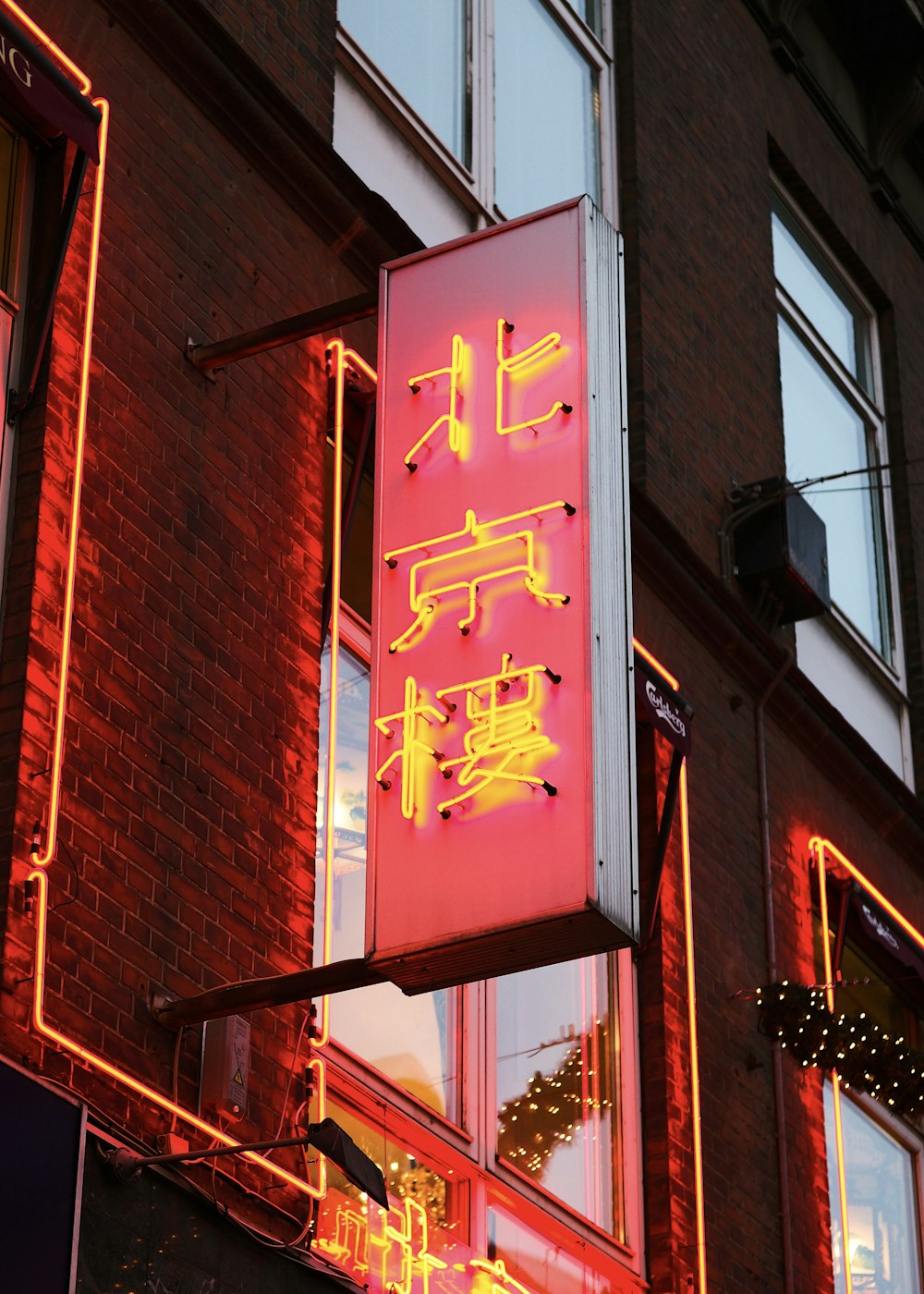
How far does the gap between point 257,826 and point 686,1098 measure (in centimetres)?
336

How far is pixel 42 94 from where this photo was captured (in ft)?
25.0

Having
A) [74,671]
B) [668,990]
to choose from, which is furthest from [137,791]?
[668,990]

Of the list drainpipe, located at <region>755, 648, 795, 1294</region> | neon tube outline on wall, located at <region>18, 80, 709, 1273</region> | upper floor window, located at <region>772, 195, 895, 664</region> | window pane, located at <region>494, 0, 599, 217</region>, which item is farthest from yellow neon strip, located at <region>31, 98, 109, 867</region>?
upper floor window, located at <region>772, 195, 895, 664</region>

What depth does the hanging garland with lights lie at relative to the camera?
10.9 meters

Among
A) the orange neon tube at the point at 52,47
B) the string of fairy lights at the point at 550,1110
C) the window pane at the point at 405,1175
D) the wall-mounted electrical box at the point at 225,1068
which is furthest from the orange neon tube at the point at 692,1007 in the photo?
the orange neon tube at the point at 52,47

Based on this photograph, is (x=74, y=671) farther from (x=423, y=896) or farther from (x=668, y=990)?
(x=668, y=990)

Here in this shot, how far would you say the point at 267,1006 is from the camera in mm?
7148

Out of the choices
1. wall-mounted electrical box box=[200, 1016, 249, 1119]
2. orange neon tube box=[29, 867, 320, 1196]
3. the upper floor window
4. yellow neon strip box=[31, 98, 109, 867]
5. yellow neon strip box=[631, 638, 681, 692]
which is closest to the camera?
orange neon tube box=[29, 867, 320, 1196]

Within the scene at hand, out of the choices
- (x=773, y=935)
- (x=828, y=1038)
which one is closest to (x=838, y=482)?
(x=773, y=935)

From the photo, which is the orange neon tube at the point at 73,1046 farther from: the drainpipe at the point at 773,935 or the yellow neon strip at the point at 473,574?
the drainpipe at the point at 773,935

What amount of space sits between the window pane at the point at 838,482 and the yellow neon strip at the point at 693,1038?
3468 millimetres

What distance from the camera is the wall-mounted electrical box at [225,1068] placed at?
23.9ft

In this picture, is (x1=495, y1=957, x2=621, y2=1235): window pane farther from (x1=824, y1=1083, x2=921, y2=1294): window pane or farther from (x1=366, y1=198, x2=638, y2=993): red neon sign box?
(x1=366, y1=198, x2=638, y2=993): red neon sign box

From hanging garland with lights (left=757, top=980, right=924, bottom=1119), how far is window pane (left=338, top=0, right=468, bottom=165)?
4607mm
